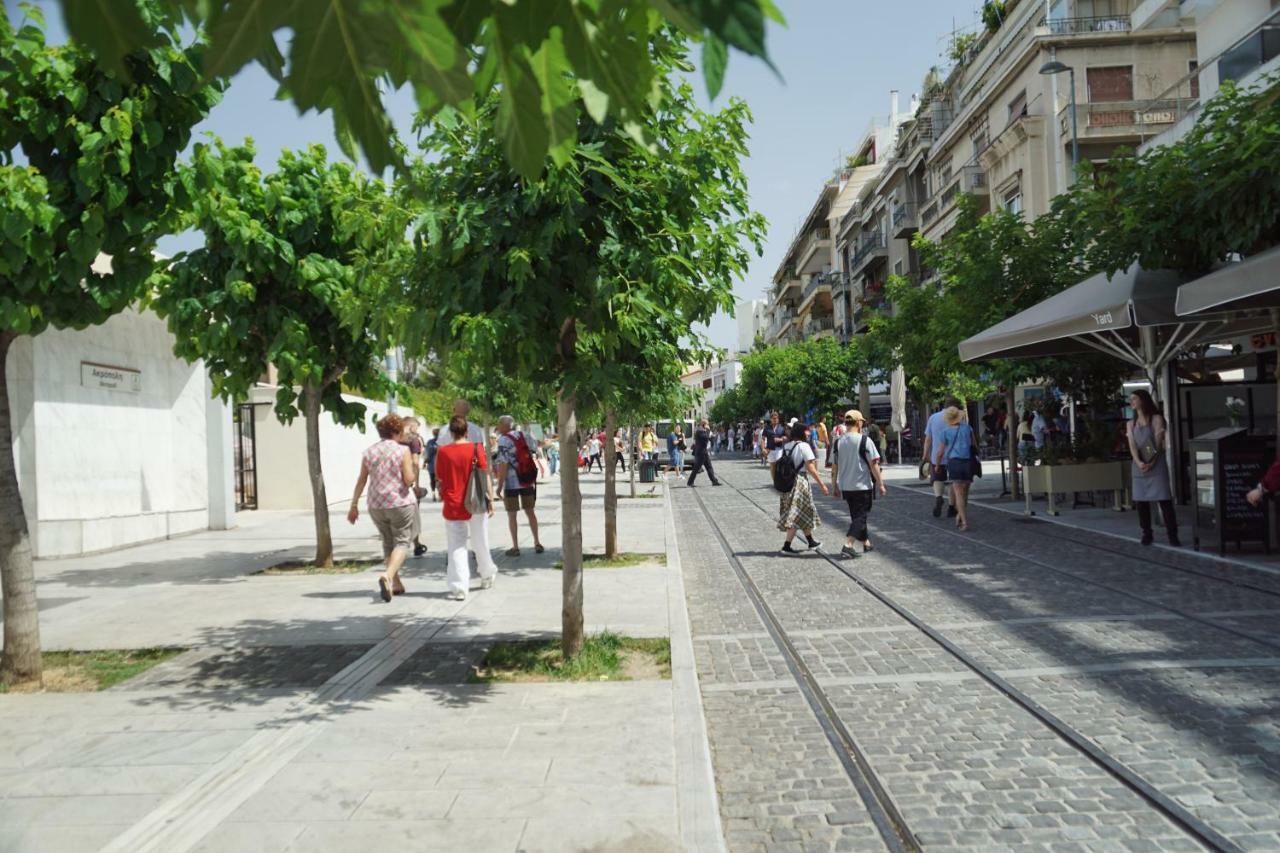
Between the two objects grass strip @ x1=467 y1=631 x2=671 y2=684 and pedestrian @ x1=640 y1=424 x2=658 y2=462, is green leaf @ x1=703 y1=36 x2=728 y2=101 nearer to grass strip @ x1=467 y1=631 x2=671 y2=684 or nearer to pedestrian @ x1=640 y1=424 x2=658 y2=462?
grass strip @ x1=467 y1=631 x2=671 y2=684

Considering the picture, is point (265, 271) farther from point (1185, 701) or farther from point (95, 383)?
point (1185, 701)

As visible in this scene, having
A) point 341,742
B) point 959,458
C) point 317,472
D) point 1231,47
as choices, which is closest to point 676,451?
point 959,458

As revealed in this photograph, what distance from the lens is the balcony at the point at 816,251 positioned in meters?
74.7

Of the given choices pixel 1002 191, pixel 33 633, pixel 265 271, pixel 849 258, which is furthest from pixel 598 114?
pixel 849 258

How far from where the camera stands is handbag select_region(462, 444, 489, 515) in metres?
9.85

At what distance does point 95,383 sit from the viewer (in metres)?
15.8

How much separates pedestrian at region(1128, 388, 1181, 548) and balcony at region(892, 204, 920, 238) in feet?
126

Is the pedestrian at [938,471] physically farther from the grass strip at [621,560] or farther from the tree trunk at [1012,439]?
the grass strip at [621,560]

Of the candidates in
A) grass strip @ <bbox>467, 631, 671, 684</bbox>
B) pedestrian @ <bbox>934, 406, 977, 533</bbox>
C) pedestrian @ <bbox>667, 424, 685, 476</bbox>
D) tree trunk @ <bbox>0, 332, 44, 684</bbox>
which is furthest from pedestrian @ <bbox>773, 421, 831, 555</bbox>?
pedestrian @ <bbox>667, 424, 685, 476</bbox>

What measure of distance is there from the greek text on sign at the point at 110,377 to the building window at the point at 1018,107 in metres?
29.4

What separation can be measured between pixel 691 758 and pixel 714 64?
376 centimetres

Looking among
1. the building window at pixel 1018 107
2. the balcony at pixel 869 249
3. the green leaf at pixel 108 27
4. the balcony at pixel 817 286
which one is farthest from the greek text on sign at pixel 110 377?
the balcony at pixel 817 286

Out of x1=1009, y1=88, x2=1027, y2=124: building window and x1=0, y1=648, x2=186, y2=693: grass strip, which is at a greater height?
x1=1009, y1=88, x2=1027, y2=124: building window

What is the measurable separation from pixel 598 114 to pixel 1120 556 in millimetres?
11246
